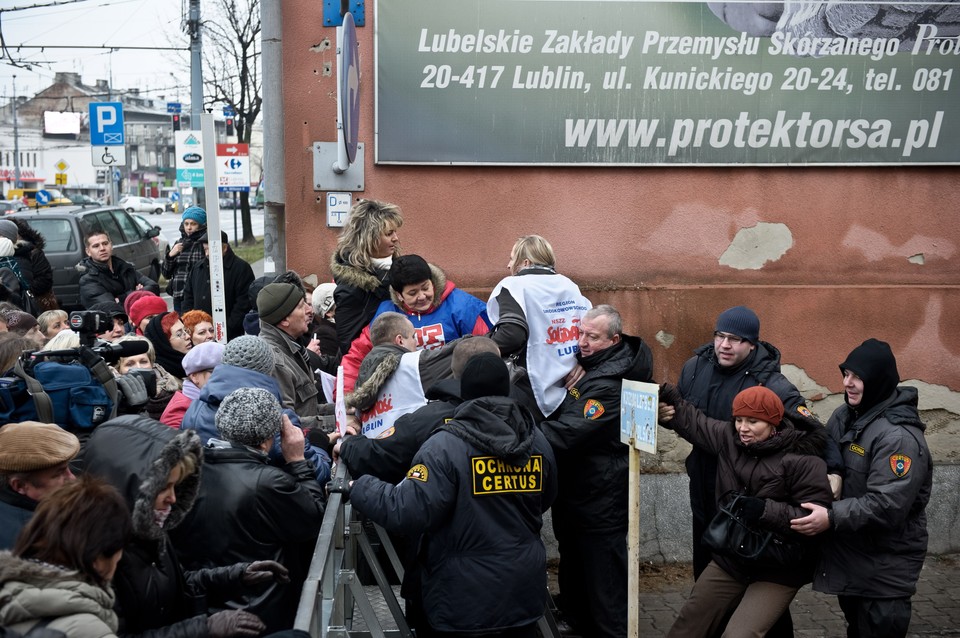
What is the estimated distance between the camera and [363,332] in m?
5.16

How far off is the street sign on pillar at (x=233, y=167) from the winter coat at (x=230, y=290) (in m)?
10.4

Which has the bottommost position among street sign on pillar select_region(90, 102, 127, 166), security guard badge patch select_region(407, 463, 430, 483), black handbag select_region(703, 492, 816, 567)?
black handbag select_region(703, 492, 816, 567)

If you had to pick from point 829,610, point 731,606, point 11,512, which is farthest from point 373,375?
point 829,610

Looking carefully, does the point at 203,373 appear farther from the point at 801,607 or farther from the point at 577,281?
the point at 801,607

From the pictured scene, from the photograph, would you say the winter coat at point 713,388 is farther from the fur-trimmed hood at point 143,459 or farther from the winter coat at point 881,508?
the fur-trimmed hood at point 143,459

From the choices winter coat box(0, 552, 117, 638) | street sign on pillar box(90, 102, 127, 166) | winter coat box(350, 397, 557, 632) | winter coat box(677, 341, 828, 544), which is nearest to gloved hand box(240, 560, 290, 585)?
winter coat box(350, 397, 557, 632)

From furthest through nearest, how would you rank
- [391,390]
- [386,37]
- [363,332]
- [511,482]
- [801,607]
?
[386,37] → [801,607] → [363,332] → [391,390] → [511,482]

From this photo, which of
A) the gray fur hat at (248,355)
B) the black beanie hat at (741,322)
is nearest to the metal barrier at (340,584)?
the gray fur hat at (248,355)

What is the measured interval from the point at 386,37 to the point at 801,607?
4681 millimetres

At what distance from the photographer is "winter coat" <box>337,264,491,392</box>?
5051mm

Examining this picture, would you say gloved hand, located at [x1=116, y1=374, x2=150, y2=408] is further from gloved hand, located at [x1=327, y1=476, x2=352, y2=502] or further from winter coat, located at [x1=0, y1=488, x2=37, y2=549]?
winter coat, located at [x1=0, y1=488, x2=37, y2=549]

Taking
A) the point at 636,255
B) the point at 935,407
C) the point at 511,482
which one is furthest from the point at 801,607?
the point at 511,482

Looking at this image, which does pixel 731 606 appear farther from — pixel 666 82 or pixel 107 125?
pixel 107 125

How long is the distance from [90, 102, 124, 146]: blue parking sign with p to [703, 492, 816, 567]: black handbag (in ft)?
60.1
